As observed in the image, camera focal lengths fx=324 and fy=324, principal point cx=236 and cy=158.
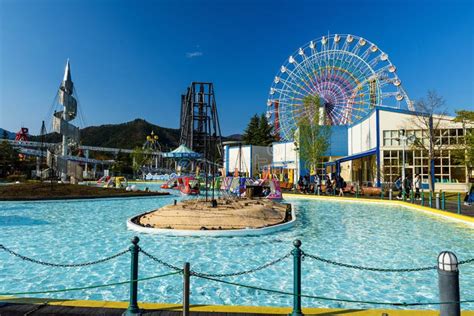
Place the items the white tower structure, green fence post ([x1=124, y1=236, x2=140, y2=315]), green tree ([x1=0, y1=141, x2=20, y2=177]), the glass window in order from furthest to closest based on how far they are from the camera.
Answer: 1. green tree ([x1=0, y1=141, x2=20, y2=177])
2. the white tower structure
3. the glass window
4. green fence post ([x1=124, y1=236, x2=140, y2=315])

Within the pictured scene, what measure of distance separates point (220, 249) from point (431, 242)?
254 inches

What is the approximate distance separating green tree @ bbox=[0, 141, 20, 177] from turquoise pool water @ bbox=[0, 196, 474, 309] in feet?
171

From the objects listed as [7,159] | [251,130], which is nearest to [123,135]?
[251,130]

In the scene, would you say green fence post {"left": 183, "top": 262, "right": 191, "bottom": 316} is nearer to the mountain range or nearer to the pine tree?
the pine tree

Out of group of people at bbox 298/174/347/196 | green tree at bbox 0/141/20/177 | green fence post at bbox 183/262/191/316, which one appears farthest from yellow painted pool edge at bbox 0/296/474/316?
green tree at bbox 0/141/20/177

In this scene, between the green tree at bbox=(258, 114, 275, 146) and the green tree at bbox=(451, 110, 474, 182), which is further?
the green tree at bbox=(258, 114, 275, 146)

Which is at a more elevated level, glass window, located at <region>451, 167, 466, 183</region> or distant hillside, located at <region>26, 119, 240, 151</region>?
distant hillside, located at <region>26, 119, 240, 151</region>

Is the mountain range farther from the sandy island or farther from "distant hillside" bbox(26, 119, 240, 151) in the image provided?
the sandy island

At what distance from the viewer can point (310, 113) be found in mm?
45781

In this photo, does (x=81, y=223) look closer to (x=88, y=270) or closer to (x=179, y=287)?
(x=88, y=270)

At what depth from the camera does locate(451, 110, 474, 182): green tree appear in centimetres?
2517

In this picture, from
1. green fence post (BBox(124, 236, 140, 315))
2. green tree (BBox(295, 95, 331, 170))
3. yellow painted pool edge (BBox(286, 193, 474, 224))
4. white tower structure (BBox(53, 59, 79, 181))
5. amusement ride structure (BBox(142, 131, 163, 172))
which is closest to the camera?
green fence post (BBox(124, 236, 140, 315))

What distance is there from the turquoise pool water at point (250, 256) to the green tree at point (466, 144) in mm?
14400

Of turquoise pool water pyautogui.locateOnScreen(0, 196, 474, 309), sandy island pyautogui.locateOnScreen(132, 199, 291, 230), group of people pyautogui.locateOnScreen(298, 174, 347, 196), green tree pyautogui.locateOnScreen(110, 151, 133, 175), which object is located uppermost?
green tree pyautogui.locateOnScreen(110, 151, 133, 175)
